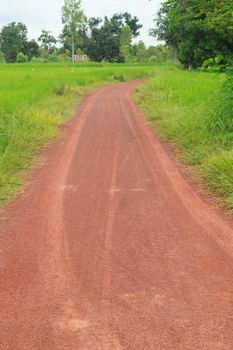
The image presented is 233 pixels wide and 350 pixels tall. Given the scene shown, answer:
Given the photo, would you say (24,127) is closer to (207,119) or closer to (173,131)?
(173,131)

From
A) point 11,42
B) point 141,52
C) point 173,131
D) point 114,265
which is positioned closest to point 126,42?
point 141,52

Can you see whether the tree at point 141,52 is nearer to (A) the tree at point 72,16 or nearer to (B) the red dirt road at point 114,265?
(A) the tree at point 72,16

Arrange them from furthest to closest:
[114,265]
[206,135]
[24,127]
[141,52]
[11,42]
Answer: [11,42]
[141,52]
[24,127]
[206,135]
[114,265]

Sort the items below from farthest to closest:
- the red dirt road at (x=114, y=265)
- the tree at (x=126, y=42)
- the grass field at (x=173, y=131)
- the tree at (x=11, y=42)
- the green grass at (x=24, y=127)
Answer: the tree at (x=11, y=42), the tree at (x=126, y=42), the green grass at (x=24, y=127), the grass field at (x=173, y=131), the red dirt road at (x=114, y=265)

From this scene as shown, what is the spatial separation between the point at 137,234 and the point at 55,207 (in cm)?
147

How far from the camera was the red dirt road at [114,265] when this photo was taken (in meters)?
3.21

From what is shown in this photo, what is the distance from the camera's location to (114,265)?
4297mm

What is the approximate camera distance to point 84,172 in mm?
7934

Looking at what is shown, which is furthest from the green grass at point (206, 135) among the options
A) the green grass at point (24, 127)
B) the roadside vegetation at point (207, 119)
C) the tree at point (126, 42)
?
the tree at point (126, 42)

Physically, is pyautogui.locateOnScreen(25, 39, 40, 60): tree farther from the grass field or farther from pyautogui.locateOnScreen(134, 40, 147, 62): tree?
the grass field

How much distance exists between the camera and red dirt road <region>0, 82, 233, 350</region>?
10.5 ft

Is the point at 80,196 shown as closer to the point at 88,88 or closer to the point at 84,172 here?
the point at 84,172

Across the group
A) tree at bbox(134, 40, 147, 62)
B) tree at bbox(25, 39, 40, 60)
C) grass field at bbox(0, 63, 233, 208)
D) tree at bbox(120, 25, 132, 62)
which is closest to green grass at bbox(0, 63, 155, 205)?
grass field at bbox(0, 63, 233, 208)

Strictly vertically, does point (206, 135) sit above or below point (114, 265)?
above
